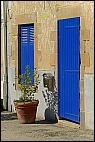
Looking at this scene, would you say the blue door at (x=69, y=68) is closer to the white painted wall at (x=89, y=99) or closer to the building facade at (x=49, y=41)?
the building facade at (x=49, y=41)

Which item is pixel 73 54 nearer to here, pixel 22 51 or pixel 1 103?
pixel 22 51

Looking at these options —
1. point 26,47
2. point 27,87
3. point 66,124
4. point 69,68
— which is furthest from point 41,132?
point 26,47

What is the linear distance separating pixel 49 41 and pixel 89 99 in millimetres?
2263

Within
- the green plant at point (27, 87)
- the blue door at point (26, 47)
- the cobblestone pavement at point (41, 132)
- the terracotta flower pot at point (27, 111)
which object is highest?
the blue door at point (26, 47)

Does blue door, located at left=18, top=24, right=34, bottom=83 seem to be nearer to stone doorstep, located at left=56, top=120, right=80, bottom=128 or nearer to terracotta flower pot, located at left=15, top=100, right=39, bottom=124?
terracotta flower pot, located at left=15, top=100, right=39, bottom=124

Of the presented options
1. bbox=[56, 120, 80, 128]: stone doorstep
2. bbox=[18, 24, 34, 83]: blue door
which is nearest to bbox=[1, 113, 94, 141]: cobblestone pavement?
bbox=[56, 120, 80, 128]: stone doorstep

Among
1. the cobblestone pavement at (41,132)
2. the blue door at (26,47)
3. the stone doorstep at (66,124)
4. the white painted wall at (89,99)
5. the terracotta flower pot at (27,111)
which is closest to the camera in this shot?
the cobblestone pavement at (41,132)

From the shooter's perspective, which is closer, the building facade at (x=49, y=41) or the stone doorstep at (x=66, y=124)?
the building facade at (x=49, y=41)

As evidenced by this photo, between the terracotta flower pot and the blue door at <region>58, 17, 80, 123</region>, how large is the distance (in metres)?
0.60

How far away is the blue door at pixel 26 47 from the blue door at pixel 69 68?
163cm

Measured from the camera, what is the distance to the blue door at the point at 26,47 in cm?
1336

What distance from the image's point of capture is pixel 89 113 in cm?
1062

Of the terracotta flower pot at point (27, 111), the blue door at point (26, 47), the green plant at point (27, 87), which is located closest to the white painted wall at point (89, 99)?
the terracotta flower pot at point (27, 111)

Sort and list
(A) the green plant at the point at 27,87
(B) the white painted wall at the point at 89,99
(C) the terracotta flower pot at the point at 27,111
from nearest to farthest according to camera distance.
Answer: (B) the white painted wall at the point at 89,99 < (C) the terracotta flower pot at the point at 27,111 < (A) the green plant at the point at 27,87
